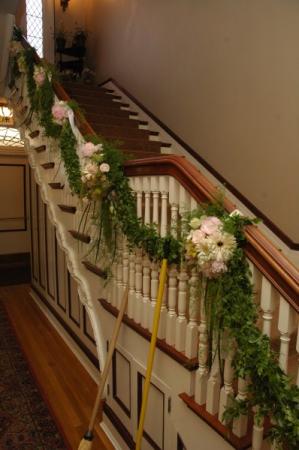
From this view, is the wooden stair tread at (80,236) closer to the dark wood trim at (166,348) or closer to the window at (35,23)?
the dark wood trim at (166,348)

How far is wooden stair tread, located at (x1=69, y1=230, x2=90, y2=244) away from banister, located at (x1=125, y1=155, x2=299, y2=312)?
0.95 m

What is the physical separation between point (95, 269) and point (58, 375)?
125 centimetres

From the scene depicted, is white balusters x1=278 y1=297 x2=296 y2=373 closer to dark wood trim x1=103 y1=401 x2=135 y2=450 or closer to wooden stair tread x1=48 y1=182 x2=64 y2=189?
dark wood trim x1=103 y1=401 x2=135 y2=450

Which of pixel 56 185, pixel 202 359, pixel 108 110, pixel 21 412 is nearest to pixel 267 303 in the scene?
pixel 202 359

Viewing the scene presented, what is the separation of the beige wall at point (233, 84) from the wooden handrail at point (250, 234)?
144 centimetres

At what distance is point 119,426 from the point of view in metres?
2.19

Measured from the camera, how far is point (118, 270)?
6.78 feet

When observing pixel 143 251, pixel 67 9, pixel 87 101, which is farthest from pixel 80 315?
pixel 67 9

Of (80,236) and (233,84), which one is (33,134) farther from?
(233,84)

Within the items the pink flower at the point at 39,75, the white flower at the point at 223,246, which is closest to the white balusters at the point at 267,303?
the white flower at the point at 223,246

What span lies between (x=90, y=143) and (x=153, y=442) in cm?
172

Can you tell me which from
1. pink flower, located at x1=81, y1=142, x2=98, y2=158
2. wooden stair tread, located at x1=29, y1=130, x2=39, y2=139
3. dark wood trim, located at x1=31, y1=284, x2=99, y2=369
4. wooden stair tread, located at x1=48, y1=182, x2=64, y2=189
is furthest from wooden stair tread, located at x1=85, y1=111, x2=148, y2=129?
dark wood trim, located at x1=31, y1=284, x2=99, y2=369

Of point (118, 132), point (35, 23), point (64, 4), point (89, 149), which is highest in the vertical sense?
point (64, 4)

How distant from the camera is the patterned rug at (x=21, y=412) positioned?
2.18 meters
